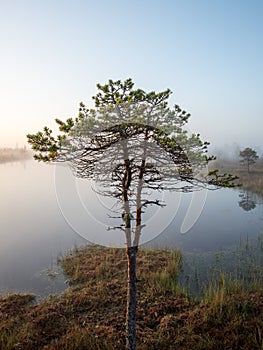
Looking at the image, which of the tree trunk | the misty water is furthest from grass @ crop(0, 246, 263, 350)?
the misty water

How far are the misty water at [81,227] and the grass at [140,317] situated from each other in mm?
2210

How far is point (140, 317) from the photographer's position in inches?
295

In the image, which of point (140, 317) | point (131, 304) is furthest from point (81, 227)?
point (140, 317)

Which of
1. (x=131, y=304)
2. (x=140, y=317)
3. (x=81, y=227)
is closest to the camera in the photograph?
(x=81, y=227)

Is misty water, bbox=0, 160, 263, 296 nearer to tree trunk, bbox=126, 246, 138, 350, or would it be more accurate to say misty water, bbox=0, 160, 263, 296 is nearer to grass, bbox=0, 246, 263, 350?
tree trunk, bbox=126, 246, 138, 350

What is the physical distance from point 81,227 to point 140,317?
189 inches

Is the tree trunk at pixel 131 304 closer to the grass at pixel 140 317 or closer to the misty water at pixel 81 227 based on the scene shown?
the misty water at pixel 81 227

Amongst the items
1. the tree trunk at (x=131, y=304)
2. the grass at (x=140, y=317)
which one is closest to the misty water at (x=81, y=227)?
the tree trunk at (x=131, y=304)

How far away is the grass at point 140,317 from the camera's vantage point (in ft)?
19.8

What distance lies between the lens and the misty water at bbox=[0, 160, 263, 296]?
14.8 ft

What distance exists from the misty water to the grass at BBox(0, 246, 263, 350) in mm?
2210

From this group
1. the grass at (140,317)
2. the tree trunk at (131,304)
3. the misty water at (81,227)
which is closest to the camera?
the misty water at (81,227)

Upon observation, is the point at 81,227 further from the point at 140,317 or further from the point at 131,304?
the point at 140,317

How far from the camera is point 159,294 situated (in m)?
9.04
